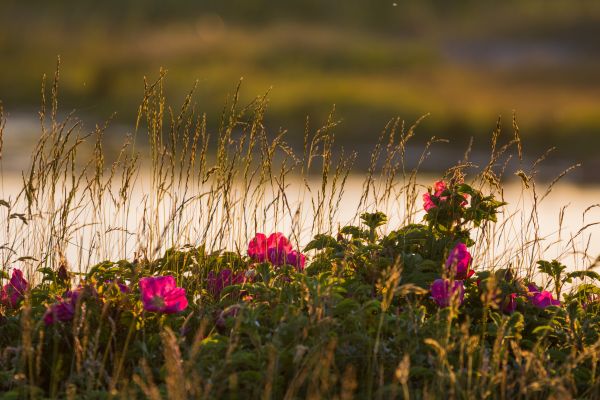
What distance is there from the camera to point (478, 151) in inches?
502

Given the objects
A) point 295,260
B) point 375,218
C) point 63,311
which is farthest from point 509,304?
point 63,311

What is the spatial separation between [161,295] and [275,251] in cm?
64

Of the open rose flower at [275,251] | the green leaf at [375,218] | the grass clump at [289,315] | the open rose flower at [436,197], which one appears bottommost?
the grass clump at [289,315]

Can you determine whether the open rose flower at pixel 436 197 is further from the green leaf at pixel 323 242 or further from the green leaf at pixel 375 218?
the green leaf at pixel 323 242

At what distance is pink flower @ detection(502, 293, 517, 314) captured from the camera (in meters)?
3.13

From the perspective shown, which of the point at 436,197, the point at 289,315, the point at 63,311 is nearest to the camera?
the point at 289,315

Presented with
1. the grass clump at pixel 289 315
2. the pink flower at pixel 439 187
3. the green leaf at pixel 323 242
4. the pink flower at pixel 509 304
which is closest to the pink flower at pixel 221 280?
the grass clump at pixel 289 315

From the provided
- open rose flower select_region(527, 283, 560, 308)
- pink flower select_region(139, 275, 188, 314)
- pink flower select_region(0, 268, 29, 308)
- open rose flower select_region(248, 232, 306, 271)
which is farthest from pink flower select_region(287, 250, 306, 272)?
pink flower select_region(0, 268, 29, 308)

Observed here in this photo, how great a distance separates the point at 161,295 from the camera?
2900 mm

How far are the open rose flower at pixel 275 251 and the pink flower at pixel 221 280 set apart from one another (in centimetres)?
10

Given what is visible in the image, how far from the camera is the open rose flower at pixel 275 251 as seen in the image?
344 centimetres

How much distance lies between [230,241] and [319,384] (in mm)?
1269

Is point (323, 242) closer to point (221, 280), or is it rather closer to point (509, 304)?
point (221, 280)

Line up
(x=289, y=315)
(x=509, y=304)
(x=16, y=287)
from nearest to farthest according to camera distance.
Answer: (x=289, y=315) → (x=509, y=304) → (x=16, y=287)
